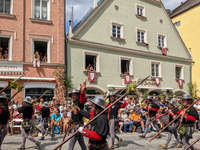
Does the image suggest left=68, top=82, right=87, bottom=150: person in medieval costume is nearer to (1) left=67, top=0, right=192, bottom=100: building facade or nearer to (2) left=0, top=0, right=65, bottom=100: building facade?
(2) left=0, top=0, right=65, bottom=100: building facade

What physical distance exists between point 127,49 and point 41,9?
27.3ft

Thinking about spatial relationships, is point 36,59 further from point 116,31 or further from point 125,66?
point 125,66

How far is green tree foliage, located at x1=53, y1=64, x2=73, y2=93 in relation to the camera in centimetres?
1525

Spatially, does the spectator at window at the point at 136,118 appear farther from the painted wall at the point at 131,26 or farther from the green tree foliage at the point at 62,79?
the painted wall at the point at 131,26

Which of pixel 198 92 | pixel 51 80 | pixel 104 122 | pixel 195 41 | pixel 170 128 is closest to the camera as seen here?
pixel 104 122

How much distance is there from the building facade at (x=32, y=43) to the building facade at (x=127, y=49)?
4.50 feet

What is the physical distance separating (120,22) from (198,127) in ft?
36.6

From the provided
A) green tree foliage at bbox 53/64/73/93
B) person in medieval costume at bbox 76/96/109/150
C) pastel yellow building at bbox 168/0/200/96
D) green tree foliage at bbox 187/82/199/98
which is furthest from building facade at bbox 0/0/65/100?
pastel yellow building at bbox 168/0/200/96

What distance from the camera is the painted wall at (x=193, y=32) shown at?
87.1ft

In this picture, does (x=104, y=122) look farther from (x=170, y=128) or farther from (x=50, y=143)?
(x=50, y=143)

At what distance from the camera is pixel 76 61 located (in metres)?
16.4

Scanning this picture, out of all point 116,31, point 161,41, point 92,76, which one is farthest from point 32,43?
point 161,41

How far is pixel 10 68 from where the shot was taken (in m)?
14.1

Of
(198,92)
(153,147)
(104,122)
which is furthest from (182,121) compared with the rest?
(198,92)
